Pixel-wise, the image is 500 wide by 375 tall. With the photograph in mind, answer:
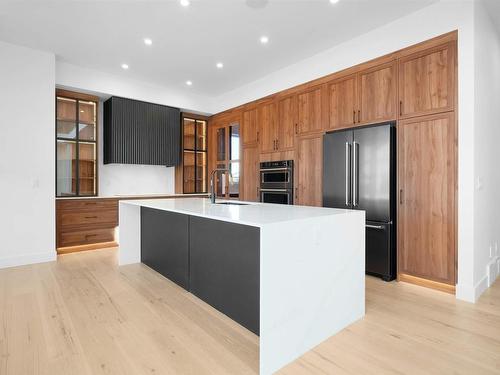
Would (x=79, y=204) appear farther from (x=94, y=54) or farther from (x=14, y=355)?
(x=14, y=355)

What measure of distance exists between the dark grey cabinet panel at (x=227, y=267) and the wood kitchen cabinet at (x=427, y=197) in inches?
78.1

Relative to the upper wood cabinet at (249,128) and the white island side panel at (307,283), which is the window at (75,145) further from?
the white island side panel at (307,283)

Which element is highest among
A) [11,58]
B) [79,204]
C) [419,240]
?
[11,58]

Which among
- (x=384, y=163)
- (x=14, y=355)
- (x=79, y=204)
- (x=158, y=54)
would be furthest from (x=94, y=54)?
(x=384, y=163)

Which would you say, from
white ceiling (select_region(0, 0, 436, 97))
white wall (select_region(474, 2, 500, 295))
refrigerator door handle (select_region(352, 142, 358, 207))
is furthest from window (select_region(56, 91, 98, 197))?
white wall (select_region(474, 2, 500, 295))

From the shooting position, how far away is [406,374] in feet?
5.32

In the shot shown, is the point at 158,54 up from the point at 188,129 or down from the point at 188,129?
up

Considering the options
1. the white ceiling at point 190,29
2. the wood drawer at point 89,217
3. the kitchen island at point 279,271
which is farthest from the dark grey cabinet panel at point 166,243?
the white ceiling at point 190,29

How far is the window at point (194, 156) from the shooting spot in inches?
239

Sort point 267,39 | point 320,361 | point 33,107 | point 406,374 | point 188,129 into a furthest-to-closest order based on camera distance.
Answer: point 188,129 → point 33,107 → point 267,39 → point 320,361 → point 406,374

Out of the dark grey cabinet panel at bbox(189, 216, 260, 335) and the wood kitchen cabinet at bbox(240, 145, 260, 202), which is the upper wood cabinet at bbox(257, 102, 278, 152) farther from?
the dark grey cabinet panel at bbox(189, 216, 260, 335)

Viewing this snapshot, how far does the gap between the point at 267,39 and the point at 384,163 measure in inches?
81.4

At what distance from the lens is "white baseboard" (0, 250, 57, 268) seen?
12.3ft

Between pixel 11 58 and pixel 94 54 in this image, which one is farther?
pixel 94 54
